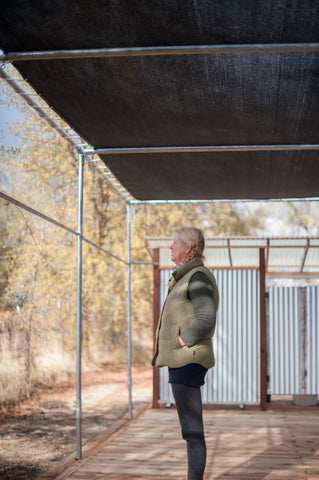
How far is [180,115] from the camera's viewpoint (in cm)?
374

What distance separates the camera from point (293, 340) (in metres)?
7.49

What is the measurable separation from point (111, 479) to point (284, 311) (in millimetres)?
4232

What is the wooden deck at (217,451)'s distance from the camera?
3977 millimetres

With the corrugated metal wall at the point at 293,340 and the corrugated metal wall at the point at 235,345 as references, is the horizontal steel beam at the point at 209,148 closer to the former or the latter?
the corrugated metal wall at the point at 235,345

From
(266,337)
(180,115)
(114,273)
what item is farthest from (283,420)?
(114,273)

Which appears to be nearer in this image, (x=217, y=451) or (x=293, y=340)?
(x=217, y=451)

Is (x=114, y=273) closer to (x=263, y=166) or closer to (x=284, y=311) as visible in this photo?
(x=284, y=311)

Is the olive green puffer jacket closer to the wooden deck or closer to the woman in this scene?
the woman

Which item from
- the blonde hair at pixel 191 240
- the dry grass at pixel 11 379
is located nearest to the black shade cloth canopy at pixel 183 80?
the blonde hair at pixel 191 240

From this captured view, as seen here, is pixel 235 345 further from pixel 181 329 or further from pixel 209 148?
pixel 181 329

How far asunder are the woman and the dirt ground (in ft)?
9.99

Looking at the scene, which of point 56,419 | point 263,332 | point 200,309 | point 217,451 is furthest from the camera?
point 56,419

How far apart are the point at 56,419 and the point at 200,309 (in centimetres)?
690

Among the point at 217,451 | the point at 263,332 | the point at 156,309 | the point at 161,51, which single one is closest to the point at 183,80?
the point at 161,51
